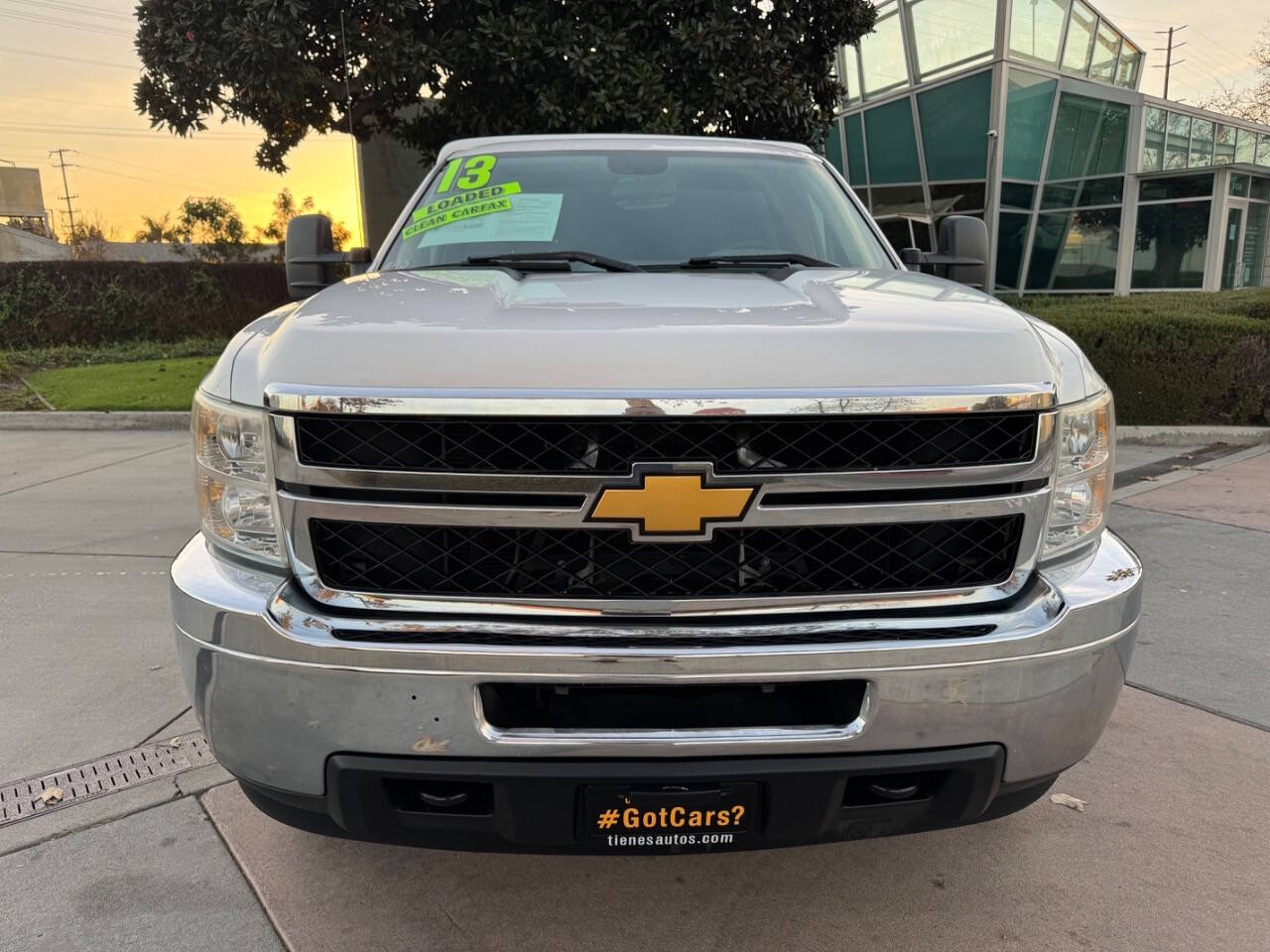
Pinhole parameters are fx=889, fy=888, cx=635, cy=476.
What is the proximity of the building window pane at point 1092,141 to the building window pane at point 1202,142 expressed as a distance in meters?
1.97

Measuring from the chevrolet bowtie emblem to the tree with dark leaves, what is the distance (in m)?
8.24

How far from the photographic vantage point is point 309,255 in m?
3.27

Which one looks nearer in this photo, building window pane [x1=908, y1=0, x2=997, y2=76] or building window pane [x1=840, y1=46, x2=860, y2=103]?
building window pane [x1=908, y1=0, x2=997, y2=76]

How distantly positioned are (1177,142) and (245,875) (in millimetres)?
24114

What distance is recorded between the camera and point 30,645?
12.1 feet

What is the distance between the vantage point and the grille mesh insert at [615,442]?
1.61 m

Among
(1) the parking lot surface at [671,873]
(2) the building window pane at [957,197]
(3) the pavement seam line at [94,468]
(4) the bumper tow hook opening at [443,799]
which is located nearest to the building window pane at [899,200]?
(2) the building window pane at [957,197]

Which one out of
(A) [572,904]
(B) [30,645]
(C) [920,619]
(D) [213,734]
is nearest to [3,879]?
(D) [213,734]

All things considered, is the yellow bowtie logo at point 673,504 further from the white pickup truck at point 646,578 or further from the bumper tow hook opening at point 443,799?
the bumper tow hook opening at point 443,799

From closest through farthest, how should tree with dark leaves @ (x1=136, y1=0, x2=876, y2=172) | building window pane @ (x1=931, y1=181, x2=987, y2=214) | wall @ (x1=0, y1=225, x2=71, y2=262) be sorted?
1. tree with dark leaves @ (x1=136, y1=0, x2=876, y2=172)
2. building window pane @ (x1=931, y1=181, x2=987, y2=214)
3. wall @ (x1=0, y1=225, x2=71, y2=262)

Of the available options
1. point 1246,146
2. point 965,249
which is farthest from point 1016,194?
point 965,249

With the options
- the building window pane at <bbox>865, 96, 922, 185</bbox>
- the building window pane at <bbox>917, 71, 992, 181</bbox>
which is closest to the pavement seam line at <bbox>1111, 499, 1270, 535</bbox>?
the building window pane at <bbox>917, 71, 992, 181</bbox>

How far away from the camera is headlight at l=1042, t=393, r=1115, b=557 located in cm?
179

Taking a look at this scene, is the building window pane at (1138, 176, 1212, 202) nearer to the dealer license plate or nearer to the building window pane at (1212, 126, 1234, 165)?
the building window pane at (1212, 126, 1234, 165)
